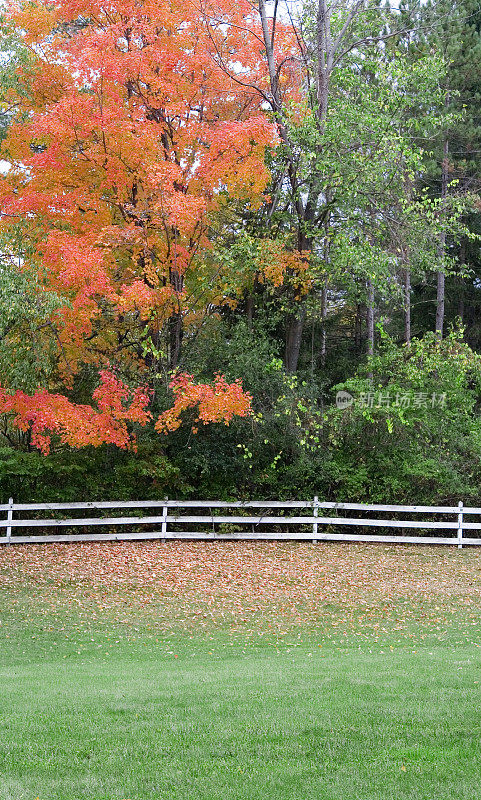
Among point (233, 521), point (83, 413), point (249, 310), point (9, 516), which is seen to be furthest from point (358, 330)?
point (9, 516)

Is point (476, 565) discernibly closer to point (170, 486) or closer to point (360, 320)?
point (170, 486)

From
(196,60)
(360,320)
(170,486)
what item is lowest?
(170,486)

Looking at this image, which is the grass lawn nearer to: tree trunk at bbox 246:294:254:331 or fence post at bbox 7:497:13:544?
fence post at bbox 7:497:13:544

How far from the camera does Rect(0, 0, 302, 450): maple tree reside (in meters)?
15.2

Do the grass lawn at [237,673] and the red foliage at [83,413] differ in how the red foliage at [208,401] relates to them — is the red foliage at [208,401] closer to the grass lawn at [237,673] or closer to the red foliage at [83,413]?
the red foliage at [83,413]

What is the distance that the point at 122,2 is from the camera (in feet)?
53.0

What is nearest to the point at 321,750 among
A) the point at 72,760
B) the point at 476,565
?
the point at 72,760

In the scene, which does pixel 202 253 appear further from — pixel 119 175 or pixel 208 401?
pixel 208 401

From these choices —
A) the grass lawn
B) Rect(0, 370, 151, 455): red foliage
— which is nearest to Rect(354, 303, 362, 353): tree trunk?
the grass lawn

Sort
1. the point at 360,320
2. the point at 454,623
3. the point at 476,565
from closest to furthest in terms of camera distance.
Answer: the point at 454,623
the point at 476,565
the point at 360,320

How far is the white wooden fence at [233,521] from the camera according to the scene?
54.3 feet

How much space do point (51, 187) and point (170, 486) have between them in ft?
23.6

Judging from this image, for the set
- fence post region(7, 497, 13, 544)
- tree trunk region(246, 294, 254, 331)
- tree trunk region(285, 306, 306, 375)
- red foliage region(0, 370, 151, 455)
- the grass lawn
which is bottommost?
the grass lawn

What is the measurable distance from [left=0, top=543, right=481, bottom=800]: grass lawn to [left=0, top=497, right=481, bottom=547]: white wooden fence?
66 cm
